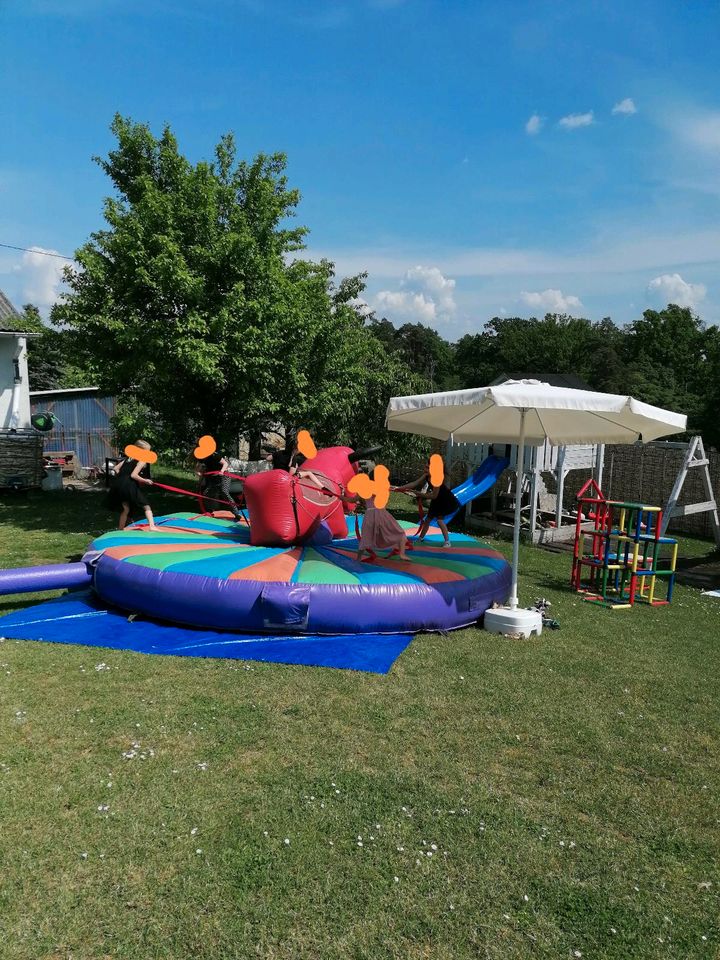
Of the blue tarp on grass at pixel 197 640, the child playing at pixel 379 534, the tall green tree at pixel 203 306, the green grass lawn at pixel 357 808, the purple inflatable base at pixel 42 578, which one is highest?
the tall green tree at pixel 203 306

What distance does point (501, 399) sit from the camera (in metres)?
6.11

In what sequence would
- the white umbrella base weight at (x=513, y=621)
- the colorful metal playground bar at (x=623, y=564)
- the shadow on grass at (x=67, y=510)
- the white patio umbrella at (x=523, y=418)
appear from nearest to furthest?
1. the white patio umbrella at (x=523, y=418)
2. the white umbrella base weight at (x=513, y=621)
3. the colorful metal playground bar at (x=623, y=564)
4. the shadow on grass at (x=67, y=510)

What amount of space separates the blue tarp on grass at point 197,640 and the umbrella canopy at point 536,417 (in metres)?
2.59

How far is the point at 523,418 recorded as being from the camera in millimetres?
6996

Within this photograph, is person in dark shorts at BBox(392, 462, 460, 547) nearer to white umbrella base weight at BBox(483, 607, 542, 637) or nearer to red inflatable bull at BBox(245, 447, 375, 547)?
red inflatable bull at BBox(245, 447, 375, 547)

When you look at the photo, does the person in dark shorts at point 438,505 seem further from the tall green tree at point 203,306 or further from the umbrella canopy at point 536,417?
the tall green tree at point 203,306

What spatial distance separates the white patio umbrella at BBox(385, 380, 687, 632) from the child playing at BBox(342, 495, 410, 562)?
4.03 feet

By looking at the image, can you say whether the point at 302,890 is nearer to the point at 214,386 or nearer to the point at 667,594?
the point at 667,594

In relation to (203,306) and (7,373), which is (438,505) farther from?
(7,373)

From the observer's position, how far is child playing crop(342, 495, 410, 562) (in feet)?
25.2

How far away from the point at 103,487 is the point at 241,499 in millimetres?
7051

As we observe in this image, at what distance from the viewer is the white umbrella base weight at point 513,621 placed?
23.0 feet

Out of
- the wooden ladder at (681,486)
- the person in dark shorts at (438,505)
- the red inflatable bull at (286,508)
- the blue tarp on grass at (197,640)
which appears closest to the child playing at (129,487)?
the red inflatable bull at (286,508)

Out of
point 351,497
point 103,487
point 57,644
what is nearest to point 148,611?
point 57,644
